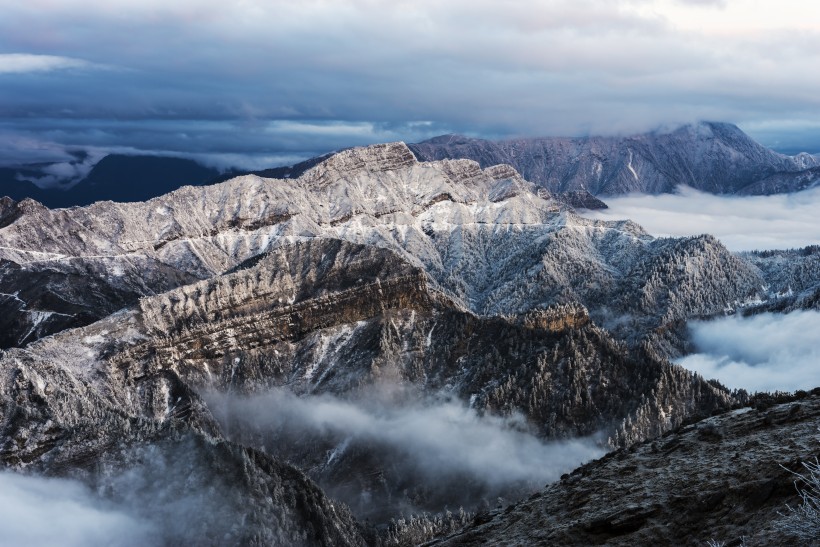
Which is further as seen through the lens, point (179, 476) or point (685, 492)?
point (179, 476)

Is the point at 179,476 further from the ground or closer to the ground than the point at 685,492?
closer to the ground

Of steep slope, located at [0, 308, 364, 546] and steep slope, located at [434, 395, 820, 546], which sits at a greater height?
steep slope, located at [434, 395, 820, 546]

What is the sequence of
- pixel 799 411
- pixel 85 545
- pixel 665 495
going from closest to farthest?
pixel 665 495
pixel 799 411
pixel 85 545

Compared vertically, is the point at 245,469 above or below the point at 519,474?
above

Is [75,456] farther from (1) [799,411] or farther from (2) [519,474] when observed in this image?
(1) [799,411]

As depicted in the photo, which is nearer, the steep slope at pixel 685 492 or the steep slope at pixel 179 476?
the steep slope at pixel 685 492

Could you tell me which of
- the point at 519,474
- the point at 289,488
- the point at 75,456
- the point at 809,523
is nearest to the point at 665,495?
the point at 809,523

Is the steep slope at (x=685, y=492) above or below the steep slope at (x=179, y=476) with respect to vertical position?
above

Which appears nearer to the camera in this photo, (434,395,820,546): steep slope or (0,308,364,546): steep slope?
(434,395,820,546): steep slope
